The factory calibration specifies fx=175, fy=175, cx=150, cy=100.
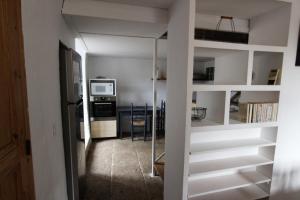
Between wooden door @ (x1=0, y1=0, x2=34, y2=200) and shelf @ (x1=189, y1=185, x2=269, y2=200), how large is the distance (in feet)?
5.52

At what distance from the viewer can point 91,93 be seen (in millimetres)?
4320

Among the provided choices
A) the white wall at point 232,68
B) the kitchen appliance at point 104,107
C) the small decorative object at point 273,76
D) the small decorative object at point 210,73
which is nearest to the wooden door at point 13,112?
the white wall at point 232,68

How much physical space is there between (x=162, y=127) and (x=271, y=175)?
10.4 ft

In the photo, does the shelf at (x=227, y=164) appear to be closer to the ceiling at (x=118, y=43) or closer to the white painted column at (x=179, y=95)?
the white painted column at (x=179, y=95)

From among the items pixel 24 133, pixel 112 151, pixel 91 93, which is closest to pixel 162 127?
pixel 112 151

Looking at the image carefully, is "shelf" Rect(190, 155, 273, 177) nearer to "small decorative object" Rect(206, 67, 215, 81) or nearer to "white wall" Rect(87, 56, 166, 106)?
"small decorative object" Rect(206, 67, 215, 81)

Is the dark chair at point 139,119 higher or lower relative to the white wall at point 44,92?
lower

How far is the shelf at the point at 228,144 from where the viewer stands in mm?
1719

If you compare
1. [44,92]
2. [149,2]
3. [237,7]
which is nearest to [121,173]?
[44,92]

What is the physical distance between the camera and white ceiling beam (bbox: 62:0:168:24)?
1661 millimetres

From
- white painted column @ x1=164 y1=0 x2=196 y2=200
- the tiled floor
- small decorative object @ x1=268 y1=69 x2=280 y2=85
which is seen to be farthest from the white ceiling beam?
the tiled floor

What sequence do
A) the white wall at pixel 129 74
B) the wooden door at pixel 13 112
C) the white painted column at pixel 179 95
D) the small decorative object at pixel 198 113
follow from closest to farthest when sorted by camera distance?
the wooden door at pixel 13 112, the white painted column at pixel 179 95, the small decorative object at pixel 198 113, the white wall at pixel 129 74

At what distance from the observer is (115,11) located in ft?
5.66

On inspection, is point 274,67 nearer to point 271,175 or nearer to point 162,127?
point 271,175
